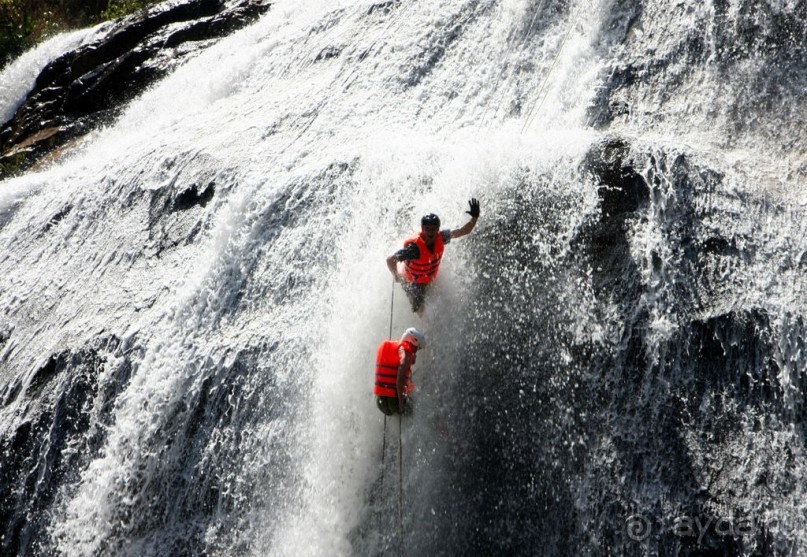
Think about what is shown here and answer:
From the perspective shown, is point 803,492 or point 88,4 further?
point 88,4

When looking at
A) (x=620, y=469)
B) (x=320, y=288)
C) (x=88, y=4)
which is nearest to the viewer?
(x=620, y=469)

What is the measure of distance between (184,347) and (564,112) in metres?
5.49

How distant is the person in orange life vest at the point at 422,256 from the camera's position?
6805 millimetres

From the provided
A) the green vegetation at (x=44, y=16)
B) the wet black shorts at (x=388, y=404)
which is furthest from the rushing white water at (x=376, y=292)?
the green vegetation at (x=44, y=16)

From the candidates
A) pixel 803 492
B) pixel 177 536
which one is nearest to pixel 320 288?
pixel 177 536

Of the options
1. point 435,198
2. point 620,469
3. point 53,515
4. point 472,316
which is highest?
point 435,198

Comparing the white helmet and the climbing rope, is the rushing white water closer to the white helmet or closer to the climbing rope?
the climbing rope

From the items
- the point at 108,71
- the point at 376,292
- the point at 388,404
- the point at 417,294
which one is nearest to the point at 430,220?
the point at 417,294

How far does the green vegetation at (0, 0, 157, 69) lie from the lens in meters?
18.7

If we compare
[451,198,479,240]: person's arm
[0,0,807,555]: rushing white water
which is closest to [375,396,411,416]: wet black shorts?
[0,0,807,555]: rushing white water

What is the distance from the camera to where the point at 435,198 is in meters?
7.94

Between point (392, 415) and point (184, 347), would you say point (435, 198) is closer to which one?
point (392, 415)

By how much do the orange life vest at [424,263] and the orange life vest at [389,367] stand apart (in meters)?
0.84

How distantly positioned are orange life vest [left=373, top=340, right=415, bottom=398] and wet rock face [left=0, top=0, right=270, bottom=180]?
35.6ft
